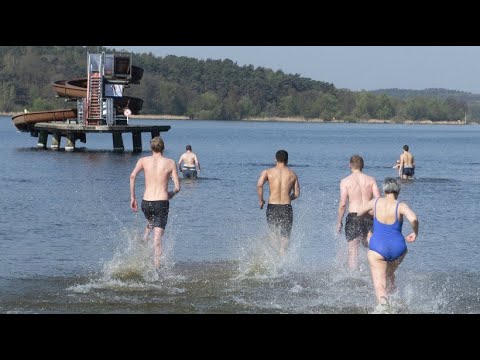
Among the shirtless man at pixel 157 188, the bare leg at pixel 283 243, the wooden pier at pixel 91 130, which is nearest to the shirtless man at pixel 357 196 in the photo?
the bare leg at pixel 283 243

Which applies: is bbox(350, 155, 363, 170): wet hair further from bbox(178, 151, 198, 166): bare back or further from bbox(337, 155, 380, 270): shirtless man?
bbox(178, 151, 198, 166): bare back

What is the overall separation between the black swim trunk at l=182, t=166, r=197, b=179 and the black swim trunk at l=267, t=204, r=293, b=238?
63.2 ft

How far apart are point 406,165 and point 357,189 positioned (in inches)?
826

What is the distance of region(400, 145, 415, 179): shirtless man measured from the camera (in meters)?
32.1

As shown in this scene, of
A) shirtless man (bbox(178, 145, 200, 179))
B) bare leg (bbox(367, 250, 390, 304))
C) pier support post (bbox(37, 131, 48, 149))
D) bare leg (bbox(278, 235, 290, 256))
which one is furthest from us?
pier support post (bbox(37, 131, 48, 149))

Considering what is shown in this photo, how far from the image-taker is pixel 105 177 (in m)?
37.2

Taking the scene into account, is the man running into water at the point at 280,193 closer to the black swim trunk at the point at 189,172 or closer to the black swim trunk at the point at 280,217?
the black swim trunk at the point at 280,217

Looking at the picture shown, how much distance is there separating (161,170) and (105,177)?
2533 centimetres

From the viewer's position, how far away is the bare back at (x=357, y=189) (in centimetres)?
1209

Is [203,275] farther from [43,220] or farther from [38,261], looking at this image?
[43,220]

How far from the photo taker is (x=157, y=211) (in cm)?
1219

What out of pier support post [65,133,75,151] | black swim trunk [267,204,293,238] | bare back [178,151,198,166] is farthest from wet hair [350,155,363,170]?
pier support post [65,133,75,151]

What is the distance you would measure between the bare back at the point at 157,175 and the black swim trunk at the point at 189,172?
775 inches

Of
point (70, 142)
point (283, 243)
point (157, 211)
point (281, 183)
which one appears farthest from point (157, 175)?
point (70, 142)
